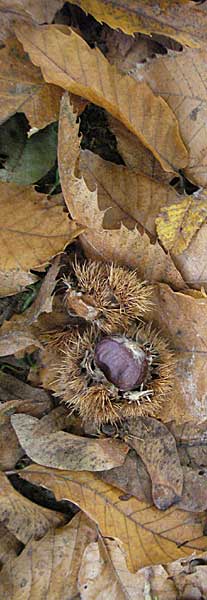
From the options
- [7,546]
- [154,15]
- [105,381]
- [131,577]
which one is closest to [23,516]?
[7,546]

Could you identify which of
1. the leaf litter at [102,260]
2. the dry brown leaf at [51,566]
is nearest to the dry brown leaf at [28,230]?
the leaf litter at [102,260]

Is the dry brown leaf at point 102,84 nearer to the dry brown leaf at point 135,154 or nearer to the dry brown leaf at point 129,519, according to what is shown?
the dry brown leaf at point 135,154

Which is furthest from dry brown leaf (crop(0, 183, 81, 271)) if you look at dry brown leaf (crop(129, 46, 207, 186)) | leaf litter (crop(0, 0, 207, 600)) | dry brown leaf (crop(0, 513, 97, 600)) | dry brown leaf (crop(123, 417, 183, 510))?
dry brown leaf (crop(0, 513, 97, 600))

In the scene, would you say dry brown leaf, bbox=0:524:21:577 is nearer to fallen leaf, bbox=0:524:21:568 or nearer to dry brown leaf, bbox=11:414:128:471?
fallen leaf, bbox=0:524:21:568

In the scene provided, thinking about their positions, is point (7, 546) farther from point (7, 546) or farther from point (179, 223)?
point (179, 223)

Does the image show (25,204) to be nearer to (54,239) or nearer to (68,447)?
(54,239)
